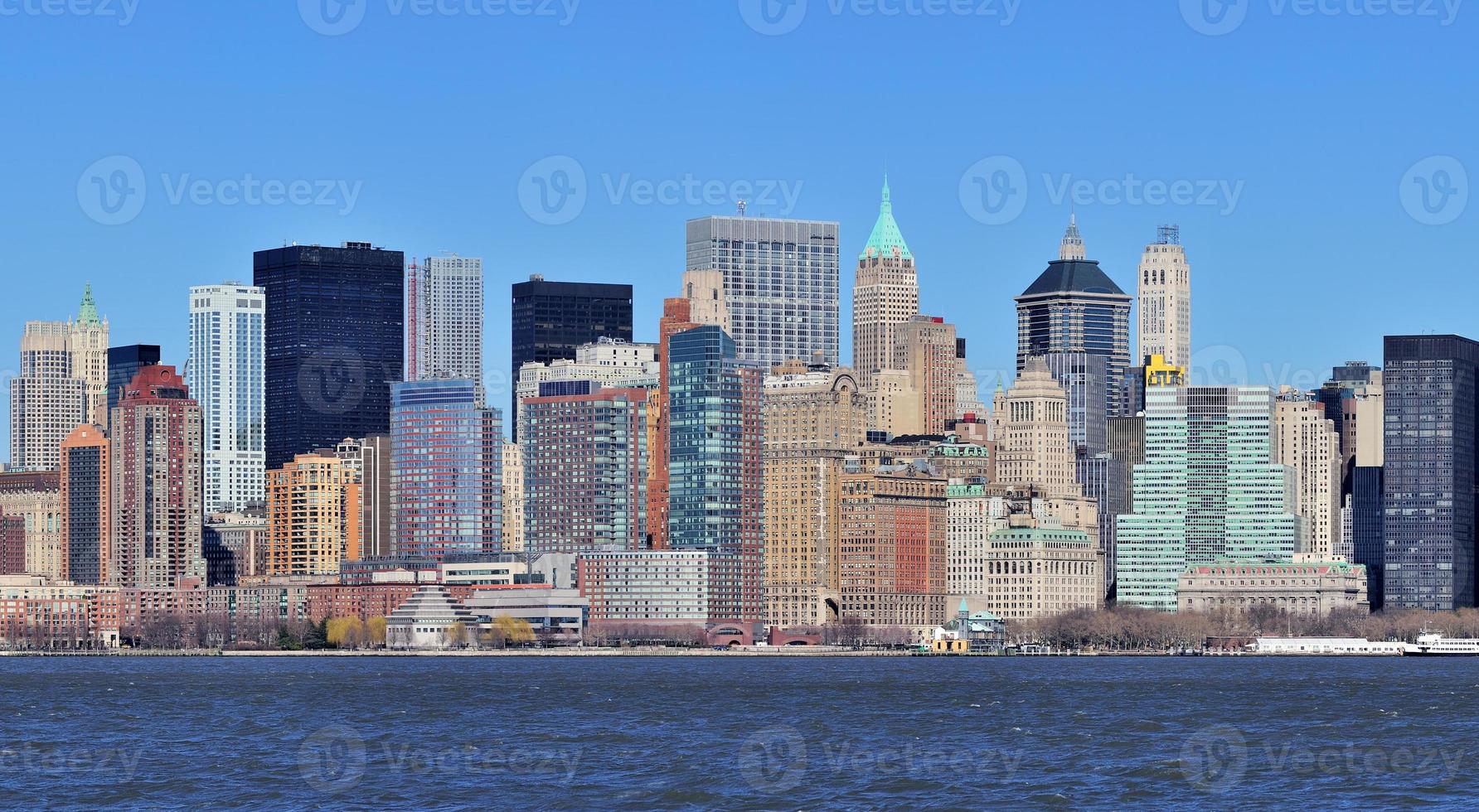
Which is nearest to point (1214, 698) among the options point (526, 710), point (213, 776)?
point (526, 710)

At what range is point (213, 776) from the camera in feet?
367

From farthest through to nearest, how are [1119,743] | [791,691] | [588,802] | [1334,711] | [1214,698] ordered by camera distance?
[791,691] < [1214,698] < [1334,711] < [1119,743] < [588,802]

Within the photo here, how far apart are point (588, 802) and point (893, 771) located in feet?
51.6

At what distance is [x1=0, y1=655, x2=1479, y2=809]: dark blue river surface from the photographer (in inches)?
4124

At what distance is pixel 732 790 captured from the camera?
106m

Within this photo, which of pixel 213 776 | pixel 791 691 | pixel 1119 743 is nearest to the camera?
pixel 213 776

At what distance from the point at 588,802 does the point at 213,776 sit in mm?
17170

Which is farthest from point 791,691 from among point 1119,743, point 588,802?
point 588,802

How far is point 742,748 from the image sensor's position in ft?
412

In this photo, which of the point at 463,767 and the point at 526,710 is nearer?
the point at 463,767

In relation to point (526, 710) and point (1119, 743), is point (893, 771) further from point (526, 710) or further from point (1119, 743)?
point (526, 710)

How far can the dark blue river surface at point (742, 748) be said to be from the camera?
344ft

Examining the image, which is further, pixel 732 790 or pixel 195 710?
pixel 195 710

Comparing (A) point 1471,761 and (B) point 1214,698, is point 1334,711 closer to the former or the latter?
(B) point 1214,698
